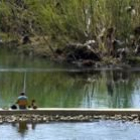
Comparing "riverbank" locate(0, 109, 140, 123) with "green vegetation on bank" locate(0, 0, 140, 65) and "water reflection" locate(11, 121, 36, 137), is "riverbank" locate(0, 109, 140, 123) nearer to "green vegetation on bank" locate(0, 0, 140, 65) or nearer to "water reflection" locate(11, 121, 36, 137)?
"water reflection" locate(11, 121, 36, 137)

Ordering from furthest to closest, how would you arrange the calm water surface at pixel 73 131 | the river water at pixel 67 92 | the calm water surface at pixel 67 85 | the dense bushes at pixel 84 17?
the dense bushes at pixel 84 17
the calm water surface at pixel 67 85
the river water at pixel 67 92
the calm water surface at pixel 73 131

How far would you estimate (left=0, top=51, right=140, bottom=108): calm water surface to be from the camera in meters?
31.4

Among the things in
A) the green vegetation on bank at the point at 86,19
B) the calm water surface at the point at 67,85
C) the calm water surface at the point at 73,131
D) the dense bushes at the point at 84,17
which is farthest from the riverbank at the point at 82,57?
the calm water surface at the point at 73,131

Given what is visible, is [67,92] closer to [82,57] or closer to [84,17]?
[84,17]

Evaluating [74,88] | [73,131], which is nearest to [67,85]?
[74,88]

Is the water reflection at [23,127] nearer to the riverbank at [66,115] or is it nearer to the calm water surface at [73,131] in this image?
the calm water surface at [73,131]

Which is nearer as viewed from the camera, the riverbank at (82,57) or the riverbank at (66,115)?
the riverbank at (66,115)

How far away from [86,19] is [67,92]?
659 inches

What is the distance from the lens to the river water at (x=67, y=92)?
70.8 ft

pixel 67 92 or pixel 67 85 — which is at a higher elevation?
pixel 67 85

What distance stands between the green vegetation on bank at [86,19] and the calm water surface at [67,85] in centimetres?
304

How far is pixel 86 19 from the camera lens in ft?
170

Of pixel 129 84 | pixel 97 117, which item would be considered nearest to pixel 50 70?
pixel 129 84

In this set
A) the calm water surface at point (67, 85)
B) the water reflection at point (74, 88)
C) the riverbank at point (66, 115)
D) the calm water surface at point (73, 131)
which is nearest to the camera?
the calm water surface at point (73, 131)
